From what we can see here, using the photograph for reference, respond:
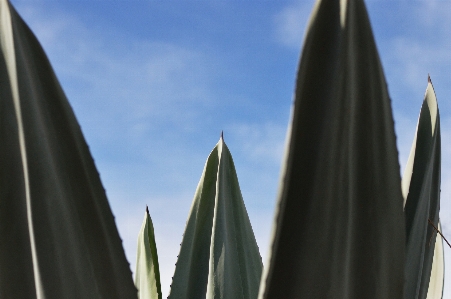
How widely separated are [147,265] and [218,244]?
0.18 metres

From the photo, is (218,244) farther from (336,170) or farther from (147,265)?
(336,170)

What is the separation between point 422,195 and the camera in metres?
0.69

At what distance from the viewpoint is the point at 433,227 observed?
75 cm

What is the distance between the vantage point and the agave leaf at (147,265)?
1.00 m

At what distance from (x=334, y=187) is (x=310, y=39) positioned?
0.13m

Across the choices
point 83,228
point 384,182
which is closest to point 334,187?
point 384,182

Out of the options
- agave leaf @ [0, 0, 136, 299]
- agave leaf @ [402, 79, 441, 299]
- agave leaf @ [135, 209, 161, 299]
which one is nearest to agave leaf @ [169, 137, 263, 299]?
agave leaf @ [135, 209, 161, 299]

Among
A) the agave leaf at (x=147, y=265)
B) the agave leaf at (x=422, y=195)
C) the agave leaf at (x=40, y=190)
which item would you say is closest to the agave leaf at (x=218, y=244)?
the agave leaf at (x=147, y=265)

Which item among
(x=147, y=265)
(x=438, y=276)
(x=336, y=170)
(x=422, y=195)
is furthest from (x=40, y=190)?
(x=438, y=276)

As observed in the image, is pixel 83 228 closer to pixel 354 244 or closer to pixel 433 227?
pixel 354 244

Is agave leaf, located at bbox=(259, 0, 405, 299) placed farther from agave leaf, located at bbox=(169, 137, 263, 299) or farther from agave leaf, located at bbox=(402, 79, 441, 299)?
agave leaf, located at bbox=(169, 137, 263, 299)

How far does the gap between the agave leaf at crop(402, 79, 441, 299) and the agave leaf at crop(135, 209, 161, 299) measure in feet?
1.39

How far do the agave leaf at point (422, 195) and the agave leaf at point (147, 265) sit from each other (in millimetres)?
422

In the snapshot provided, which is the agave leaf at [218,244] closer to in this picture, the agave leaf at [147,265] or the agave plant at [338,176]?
the agave leaf at [147,265]
